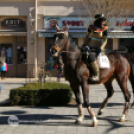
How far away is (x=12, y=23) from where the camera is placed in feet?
67.9

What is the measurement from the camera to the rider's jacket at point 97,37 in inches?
239

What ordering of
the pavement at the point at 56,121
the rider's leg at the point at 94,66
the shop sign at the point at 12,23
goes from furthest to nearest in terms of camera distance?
1. the shop sign at the point at 12,23
2. the rider's leg at the point at 94,66
3. the pavement at the point at 56,121

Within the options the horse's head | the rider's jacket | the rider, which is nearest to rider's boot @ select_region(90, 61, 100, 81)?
the rider

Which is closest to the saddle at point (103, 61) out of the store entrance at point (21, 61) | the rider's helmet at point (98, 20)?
the rider's helmet at point (98, 20)

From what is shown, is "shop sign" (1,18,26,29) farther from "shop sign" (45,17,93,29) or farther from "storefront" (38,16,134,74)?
"shop sign" (45,17,93,29)

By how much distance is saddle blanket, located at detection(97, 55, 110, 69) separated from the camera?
617cm

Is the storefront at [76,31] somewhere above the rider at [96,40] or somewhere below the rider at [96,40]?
above

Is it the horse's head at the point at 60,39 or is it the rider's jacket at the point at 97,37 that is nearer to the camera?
the horse's head at the point at 60,39

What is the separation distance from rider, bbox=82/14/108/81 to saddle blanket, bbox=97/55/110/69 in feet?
0.66

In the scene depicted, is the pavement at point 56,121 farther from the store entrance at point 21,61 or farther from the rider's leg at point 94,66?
the store entrance at point 21,61

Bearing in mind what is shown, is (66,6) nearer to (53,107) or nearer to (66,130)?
(53,107)

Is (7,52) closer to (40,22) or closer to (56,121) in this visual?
(40,22)

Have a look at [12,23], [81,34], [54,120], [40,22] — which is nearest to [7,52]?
[12,23]

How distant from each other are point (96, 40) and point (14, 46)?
51.7 feet
